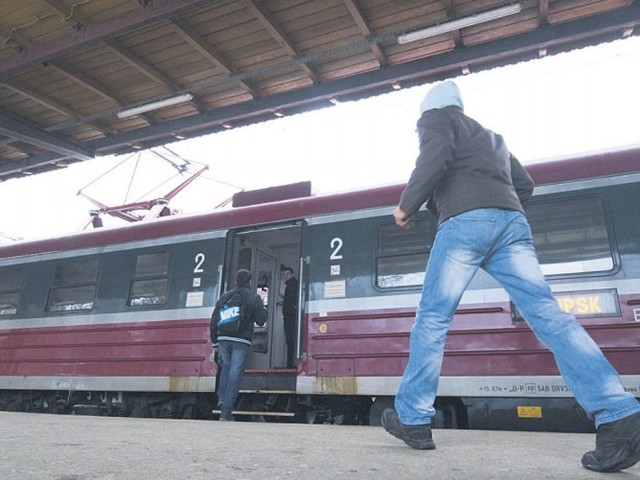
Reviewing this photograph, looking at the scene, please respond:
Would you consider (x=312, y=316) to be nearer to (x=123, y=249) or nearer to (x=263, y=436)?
(x=263, y=436)

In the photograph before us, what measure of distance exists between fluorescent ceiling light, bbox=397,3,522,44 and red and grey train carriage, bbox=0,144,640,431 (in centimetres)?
184

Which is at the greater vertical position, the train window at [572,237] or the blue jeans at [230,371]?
the train window at [572,237]

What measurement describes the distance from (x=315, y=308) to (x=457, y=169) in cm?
299

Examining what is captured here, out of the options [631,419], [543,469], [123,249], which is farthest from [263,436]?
[123,249]

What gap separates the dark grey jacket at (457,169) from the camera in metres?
2.49

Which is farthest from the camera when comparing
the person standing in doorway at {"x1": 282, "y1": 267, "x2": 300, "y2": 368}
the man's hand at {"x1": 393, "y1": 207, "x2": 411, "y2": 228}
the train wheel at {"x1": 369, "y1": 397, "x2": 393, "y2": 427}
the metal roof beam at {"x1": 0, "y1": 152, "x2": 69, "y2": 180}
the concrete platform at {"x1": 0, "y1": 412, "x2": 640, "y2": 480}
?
the metal roof beam at {"x1": 0, "y1": 152, "x2": 69, "y2": 180}

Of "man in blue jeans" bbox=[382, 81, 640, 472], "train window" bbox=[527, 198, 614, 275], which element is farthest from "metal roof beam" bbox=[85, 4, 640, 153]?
"man in blue jeans" bbox=[382, 81, 640, 472]

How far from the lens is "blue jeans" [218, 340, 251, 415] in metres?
5.18

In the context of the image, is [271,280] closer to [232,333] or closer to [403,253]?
[232,333]

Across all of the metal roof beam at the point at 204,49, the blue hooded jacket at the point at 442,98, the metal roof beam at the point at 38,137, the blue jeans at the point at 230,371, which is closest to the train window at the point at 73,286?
the metal roof beam at the point at 38,137

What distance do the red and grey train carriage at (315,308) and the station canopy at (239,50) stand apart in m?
1.78

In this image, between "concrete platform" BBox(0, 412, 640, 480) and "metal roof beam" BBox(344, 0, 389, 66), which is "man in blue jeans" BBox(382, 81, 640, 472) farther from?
"metal roof beam" BBox(344, 0, 389, 66)

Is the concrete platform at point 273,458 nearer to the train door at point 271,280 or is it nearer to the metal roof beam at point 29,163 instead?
the train door at point 271,280

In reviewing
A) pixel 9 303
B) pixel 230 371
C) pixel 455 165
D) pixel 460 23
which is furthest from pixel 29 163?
pixel 455 165
